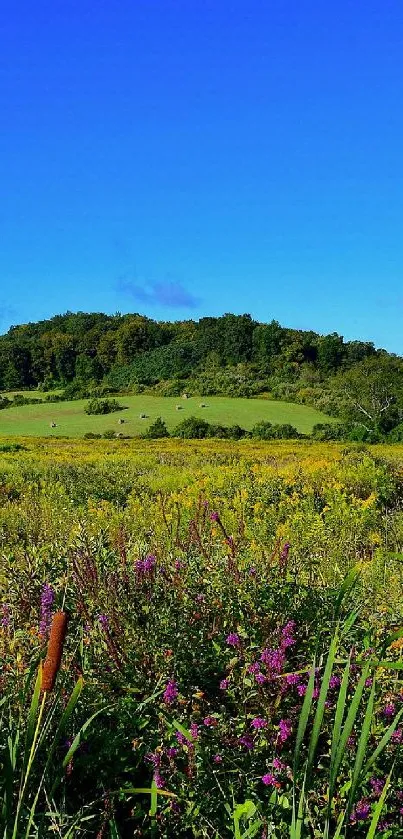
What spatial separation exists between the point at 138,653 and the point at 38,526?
17.5 ft

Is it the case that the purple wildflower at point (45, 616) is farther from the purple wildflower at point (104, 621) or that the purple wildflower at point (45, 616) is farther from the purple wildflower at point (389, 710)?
the purple wildflower at point (389, 710)

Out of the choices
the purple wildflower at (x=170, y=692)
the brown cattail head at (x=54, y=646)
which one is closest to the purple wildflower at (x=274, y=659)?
the purple wildflower at (x=170, y=692)

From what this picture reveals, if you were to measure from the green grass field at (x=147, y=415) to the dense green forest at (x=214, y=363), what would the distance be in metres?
6.26

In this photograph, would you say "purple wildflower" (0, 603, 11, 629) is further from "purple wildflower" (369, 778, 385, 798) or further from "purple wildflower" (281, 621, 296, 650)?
"purple wildflower" (369, 778, 385, 798)

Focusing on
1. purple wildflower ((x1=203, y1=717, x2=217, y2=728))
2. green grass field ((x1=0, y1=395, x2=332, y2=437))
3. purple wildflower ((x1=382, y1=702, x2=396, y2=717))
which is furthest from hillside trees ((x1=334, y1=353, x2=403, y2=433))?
purple wildflower ((x1=203, y1=717, x2=217, y2=728))

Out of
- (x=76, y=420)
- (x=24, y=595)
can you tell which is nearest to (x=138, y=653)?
(x=24, y=595)

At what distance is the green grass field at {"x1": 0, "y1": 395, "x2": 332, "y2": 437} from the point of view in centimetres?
5594

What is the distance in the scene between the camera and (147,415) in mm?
60375

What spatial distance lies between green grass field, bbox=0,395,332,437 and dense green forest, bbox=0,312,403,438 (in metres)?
6.26

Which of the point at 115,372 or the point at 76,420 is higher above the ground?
the point at 115,372

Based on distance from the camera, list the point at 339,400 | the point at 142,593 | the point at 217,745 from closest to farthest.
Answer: the point at 217,745
the point at 142,593
the point at 339,400

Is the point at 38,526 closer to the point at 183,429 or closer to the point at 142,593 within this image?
the point at 142,593

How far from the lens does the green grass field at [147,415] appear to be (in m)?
55.9

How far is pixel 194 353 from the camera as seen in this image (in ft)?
324
